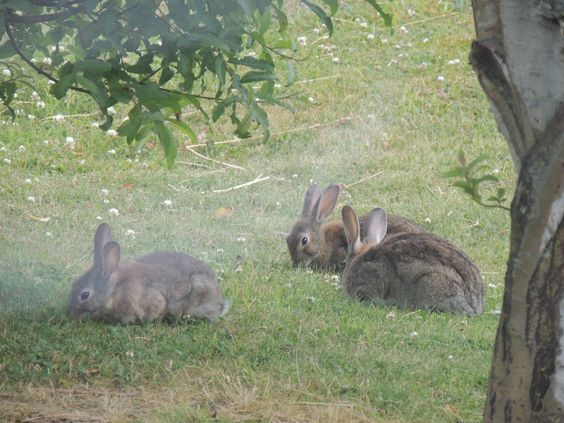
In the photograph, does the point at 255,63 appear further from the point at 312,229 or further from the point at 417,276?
the point at 312,229

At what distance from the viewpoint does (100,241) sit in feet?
23.4

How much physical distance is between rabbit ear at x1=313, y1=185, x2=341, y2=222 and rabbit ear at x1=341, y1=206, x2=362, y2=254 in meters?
0.69

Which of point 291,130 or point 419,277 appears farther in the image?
point 291,130

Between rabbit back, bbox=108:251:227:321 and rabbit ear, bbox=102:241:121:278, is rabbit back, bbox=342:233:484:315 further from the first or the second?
rabbit ear, bbox=102:241:121:278

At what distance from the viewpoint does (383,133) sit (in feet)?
39.1

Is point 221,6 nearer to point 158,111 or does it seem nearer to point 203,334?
point 158,111

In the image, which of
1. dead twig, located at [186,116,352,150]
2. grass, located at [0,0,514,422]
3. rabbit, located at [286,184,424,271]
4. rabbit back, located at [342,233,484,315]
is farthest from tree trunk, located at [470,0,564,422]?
dead twig, located at [186,116,352,150]

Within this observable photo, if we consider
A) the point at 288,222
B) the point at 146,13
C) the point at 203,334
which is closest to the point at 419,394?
the point at 203,334

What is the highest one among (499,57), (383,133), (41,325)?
(499,57)

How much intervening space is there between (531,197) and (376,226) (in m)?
5.02

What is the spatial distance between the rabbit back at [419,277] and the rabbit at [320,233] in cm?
93

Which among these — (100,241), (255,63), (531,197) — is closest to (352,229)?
(100,241)

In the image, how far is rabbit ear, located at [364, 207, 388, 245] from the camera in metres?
8.98

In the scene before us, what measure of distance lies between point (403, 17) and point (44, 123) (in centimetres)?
507
